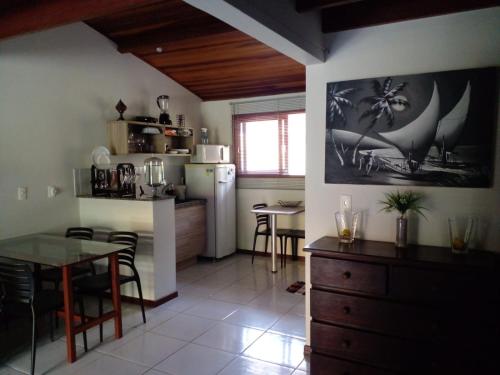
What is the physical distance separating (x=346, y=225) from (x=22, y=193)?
2984 millimetres

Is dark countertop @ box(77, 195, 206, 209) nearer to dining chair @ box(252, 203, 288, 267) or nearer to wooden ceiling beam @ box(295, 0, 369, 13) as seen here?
dining chair @ box(252, 203, 288, 267)

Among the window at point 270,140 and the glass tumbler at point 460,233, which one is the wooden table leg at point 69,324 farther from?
the window at point 270,140

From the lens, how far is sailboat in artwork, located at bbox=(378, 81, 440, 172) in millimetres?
2301

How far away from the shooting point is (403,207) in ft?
7.55

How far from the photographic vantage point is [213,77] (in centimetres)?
509

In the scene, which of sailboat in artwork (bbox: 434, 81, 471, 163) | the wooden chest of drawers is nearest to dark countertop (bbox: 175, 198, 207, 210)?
the wooden chest of drawers

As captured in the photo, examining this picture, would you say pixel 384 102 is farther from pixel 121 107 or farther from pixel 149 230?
pixel 121 107

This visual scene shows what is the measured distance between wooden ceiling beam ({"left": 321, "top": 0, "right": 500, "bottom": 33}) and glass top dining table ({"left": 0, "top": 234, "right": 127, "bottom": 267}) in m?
2.36

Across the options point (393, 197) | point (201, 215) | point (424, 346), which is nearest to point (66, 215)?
point (201, 215)

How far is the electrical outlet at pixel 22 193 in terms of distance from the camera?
3.45 meters

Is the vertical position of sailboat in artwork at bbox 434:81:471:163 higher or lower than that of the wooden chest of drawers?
higher

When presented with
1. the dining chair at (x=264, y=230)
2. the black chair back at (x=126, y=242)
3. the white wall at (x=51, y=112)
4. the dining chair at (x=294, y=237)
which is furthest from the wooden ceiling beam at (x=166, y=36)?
the dining chair at (x=294, y=237)

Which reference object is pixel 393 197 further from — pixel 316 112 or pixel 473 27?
pixel 473 27

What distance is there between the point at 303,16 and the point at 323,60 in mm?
410
